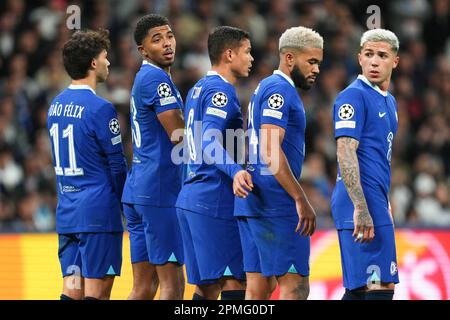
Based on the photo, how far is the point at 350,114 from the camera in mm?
8289

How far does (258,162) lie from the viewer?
8.46 m

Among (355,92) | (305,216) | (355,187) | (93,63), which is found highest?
(93,63)

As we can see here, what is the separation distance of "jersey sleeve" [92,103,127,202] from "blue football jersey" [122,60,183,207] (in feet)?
0.31

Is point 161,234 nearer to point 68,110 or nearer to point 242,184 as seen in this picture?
point 242,184

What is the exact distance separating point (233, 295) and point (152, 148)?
138cm

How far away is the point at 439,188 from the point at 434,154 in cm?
78

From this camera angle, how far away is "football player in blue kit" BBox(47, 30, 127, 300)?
8.73m

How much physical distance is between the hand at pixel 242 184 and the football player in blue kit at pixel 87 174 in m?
1.29

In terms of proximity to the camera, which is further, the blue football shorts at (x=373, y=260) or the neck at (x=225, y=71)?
the neck at (x=225, y=71)

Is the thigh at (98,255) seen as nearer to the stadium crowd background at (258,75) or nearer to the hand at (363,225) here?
the hand at (363,225)

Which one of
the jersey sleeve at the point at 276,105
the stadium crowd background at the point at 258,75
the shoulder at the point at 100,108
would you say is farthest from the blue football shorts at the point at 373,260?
the stadium crowd background at the point at 258,75

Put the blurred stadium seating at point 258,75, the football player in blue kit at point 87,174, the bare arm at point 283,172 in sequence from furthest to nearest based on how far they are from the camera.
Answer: the blurred stadium seating at point 258,75, the football player in blue kit at point 87,174, the bare arm at point 283,172

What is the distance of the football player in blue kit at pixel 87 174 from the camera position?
8727 mm

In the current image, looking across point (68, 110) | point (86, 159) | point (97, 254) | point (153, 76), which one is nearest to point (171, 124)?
point (153, 76)
